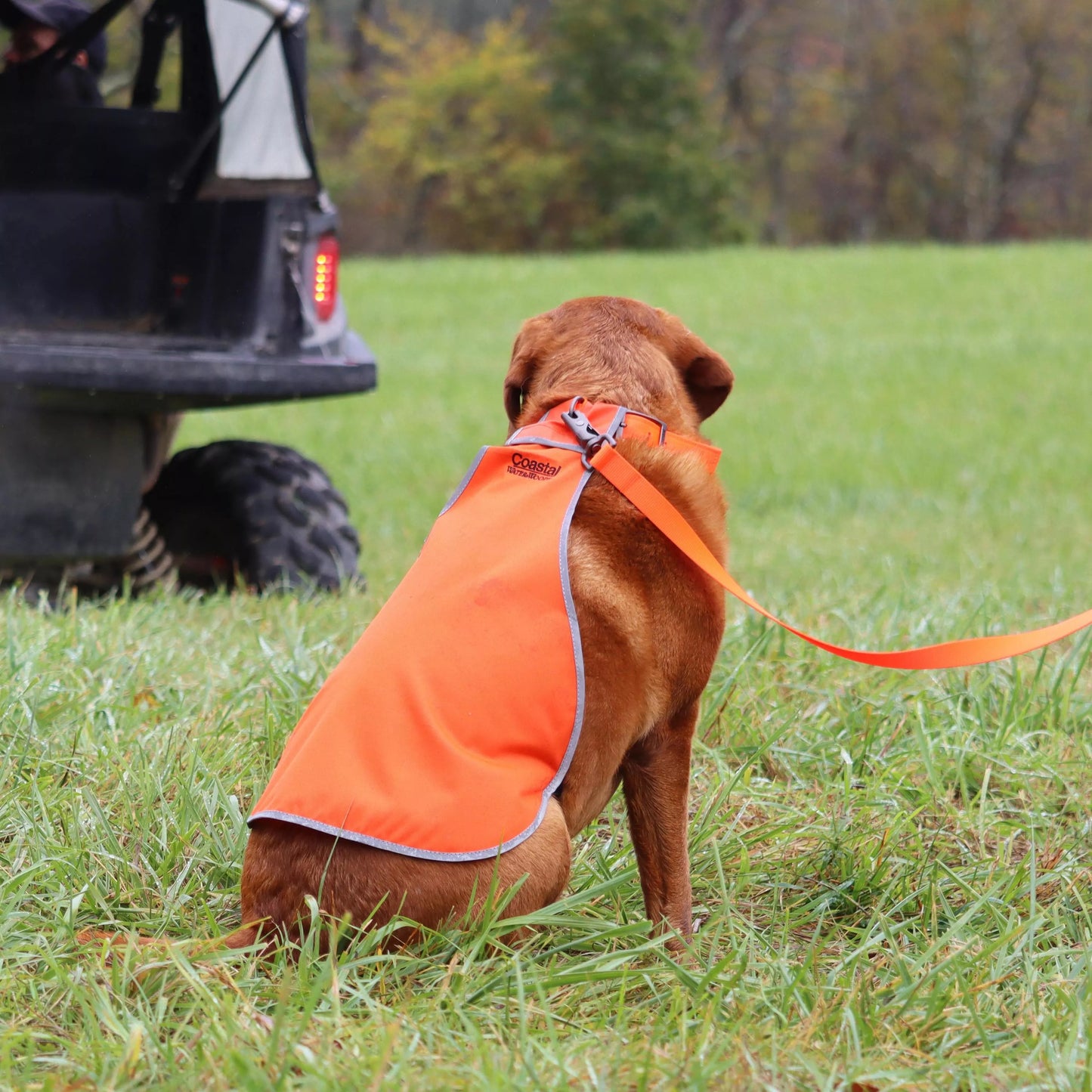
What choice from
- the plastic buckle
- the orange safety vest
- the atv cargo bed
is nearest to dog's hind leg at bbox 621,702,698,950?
the orange safety vest

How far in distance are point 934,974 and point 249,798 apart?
4.85 feet

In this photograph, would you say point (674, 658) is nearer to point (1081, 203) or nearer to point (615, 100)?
point (615, 100)

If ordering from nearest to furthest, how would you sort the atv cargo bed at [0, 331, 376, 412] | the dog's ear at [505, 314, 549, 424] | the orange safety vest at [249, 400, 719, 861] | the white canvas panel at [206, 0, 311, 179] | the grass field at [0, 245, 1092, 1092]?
1. the grass field at [0, 245, 1092, 1092]
2. the orange safety vest at [249, 400, 719, 861]
3. the dog's ear at [505, 314, 549, 424]
4. the atv cargo bed at [0, 331, 376, 412]
5. the white canvas panel at [206, 0, 311, 179]

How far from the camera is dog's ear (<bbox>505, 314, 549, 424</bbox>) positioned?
9.35ft

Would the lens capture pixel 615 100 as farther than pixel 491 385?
Yes

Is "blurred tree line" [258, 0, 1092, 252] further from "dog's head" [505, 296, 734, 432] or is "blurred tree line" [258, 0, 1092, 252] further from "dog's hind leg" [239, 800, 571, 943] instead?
"dog's hind leg" [239, 800, 571, 943]

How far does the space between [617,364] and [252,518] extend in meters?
2.61

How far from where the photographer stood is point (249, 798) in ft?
9.64

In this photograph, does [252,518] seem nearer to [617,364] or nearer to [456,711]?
[617,364]

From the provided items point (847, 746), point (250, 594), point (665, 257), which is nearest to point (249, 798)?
point (847, 746)

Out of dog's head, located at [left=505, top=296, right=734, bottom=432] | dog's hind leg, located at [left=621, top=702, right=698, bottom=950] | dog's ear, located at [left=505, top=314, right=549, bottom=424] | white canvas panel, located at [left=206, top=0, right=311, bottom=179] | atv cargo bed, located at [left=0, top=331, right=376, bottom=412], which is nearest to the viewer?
dog's hind leg, located at [left=621, top=702, right=698, bottom=950]

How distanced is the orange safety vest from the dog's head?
0.41m

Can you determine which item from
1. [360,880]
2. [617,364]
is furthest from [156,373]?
[360,880]

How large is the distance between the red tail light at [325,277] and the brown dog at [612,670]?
2152 millimetres
